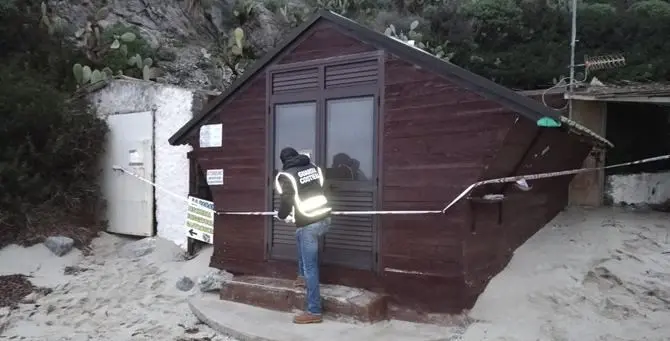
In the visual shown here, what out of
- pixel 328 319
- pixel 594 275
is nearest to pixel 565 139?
pixel 594 275

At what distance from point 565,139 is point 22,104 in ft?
29.0

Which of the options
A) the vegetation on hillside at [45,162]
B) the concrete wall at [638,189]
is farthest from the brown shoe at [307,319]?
the vegetation on hillside at [45,162]

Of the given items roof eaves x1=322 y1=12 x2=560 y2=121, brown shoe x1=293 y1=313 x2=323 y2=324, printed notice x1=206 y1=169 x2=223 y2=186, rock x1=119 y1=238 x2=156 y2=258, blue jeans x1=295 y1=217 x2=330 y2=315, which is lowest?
brown shoe x1=293 y1=313 x2=323 y2=324

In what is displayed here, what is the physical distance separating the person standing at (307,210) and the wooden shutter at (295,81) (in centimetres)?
103

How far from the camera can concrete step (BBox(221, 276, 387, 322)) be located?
5953 mm

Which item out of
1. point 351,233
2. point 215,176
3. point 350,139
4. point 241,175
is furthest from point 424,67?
point 215,176

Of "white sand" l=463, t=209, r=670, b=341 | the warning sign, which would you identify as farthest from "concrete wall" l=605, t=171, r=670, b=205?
the warning sign

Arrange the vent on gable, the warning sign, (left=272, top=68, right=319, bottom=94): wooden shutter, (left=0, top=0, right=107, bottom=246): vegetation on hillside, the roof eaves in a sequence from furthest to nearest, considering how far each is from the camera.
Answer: (left=0, top=0, right=107, bottom=246): vegetation on hillside → the warning sign → (left=272, top=68, right=319, bottom=94): wooden shutter → the vent on gable → the roof eaves

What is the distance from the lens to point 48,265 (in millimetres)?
8938

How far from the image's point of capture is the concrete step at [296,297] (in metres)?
5.95

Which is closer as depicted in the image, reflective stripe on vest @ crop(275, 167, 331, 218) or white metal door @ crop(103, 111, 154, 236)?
reflective stripe on vest @ crop(275, 167, 331, 218)

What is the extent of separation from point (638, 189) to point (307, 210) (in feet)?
16.9

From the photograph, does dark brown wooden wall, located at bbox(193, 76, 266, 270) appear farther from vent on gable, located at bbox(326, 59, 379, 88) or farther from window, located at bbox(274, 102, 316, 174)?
vent on gable, located at bbox(326, 59, 379, 88)

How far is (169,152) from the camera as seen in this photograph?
934cm
